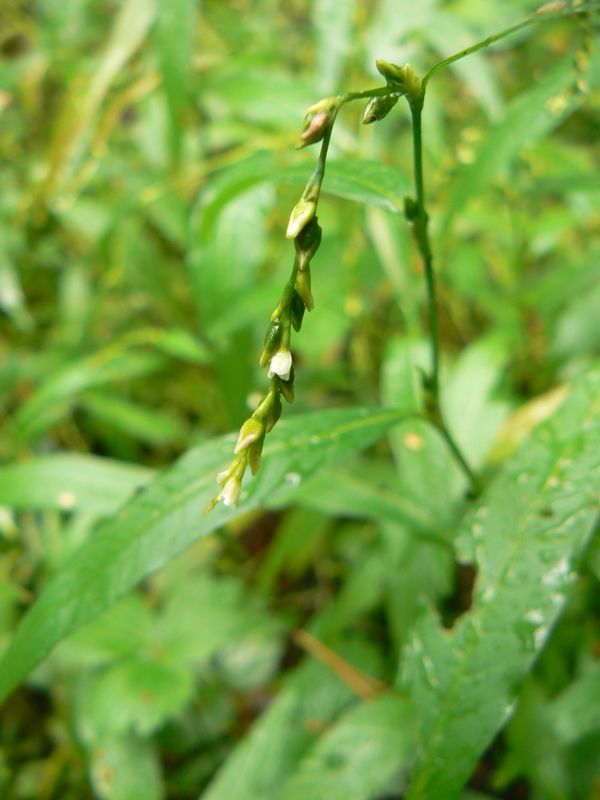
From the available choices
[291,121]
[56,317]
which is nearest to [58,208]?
[56,317]

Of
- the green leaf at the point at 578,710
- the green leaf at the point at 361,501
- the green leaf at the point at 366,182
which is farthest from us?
the green leaf at the point at 361,501

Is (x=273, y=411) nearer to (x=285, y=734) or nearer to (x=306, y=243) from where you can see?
(x=306, y=243)

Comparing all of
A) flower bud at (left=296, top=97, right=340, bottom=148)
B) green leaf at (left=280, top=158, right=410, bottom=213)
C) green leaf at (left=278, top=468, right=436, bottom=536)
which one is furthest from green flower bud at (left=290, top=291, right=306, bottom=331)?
green leaf at (left=278, top=468, right=436, bottom=536)

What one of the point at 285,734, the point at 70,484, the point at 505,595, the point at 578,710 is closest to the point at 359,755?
the point at 285,734

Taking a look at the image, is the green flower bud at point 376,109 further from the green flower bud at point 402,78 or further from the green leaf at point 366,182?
the green leaf at point 366,182

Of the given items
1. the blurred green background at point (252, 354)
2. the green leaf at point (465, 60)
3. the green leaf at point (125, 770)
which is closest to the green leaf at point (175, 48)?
the blurred green background at point (252, 354)

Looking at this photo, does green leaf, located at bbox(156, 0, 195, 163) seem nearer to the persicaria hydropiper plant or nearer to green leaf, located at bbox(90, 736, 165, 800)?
the persicaria hydropiper plant

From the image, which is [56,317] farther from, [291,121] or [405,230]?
[405,230]
